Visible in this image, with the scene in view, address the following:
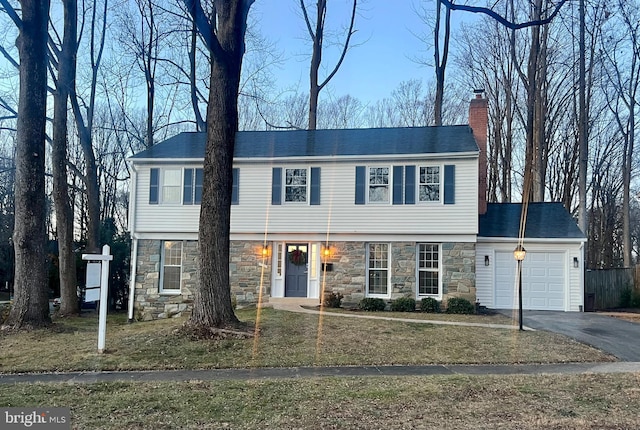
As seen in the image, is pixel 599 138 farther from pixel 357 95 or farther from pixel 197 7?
pixel 197 7

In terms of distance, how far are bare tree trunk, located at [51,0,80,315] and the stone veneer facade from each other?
1988 mm

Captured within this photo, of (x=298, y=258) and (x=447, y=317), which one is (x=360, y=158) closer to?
(x=298, y=258)

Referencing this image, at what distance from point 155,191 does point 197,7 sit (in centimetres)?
855

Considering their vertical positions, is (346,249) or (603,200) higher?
(603,200)

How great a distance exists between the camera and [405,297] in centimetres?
1385

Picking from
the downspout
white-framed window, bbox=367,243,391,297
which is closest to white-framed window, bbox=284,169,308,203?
white-framed window, bbox=367,243,391,297

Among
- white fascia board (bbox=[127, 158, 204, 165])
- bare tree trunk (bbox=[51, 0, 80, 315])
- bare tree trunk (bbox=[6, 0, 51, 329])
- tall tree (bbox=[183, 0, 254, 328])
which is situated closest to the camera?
tall tree (bbox=[183, 0, 254, 328])

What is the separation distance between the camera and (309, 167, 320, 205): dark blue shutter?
47.6 ft

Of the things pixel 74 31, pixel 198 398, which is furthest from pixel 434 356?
pixel 74 31

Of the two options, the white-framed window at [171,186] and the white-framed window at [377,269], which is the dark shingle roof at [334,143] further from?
the white-framed window at [377,269]

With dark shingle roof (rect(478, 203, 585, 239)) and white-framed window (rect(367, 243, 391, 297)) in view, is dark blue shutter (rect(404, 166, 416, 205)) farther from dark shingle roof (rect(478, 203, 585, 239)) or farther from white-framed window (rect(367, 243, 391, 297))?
dark shingle roof (rect(478, 203, 585, 239))

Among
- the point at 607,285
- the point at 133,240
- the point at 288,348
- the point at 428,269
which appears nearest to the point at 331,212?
the point at 428,269

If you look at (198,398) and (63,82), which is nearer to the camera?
(198,398)

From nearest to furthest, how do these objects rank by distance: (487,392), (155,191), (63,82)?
1. (487,392)
2. (63,82)
3. (155,191)
